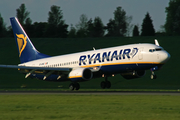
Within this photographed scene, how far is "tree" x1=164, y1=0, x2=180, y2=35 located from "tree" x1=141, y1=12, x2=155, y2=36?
584 cm

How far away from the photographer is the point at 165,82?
61.2 m

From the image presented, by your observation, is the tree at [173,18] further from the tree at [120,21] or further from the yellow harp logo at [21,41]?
the yellow harp logo at [21,41]

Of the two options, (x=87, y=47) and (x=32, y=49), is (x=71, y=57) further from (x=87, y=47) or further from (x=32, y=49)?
(x=87, y=47)

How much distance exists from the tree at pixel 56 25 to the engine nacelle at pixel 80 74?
328 ft

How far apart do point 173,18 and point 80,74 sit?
106469 millimetres

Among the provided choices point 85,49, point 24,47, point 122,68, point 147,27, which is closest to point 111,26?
point 147,27

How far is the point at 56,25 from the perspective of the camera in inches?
5659

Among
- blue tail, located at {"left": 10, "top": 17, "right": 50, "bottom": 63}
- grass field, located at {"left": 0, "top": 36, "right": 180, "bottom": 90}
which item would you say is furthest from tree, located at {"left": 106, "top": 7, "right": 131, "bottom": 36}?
blue tail, located at {"left": 10, "top": 17, "right": 50, "bottom": 63}

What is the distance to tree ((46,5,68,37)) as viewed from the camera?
138 m

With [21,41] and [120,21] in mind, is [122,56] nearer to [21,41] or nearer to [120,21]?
[21,41]

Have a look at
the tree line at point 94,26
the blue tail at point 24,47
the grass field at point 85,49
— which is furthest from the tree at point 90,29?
the blue tail at point 24,47

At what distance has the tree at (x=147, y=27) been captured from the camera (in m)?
132
